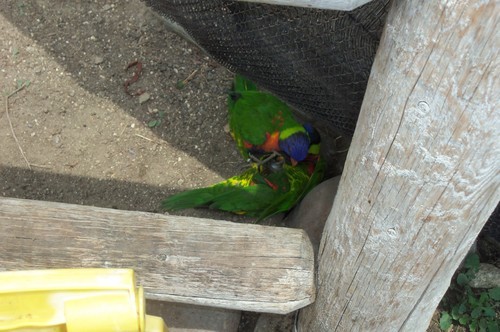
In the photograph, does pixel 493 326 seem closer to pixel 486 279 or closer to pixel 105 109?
pixel 486 279

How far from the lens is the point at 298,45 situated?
1.75 meters

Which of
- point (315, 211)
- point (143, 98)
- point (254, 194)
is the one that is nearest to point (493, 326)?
point (315, 211)

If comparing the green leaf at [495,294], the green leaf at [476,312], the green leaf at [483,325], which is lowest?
the green leaf at [483,325]

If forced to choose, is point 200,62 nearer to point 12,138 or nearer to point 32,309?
point 12,138

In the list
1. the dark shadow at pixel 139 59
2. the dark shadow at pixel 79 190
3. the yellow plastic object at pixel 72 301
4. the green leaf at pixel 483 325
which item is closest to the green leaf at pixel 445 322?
the green leaf at pixel 483 325

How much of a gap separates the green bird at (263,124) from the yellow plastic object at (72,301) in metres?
1.89

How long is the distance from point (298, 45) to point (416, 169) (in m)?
0.68

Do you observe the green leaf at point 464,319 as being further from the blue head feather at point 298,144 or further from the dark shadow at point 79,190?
the dark shadow at point 79,190

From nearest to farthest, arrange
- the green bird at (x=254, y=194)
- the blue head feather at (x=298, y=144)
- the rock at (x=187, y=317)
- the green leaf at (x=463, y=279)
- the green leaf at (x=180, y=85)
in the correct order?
1. the rock at (x=187, y=317)
2. the green leaf at (x=463, y=279)
3. the green bird at (x=254, y=194)
4. the blue head feather at (x=298, y=144)
5. the green leaf at (x=180, y=85)

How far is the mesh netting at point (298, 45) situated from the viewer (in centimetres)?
155

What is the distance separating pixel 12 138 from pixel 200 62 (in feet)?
3.70

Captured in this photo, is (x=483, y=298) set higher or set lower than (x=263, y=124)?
lower

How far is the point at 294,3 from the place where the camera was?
0.94 m

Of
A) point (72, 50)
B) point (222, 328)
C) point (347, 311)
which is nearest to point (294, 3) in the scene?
point (347, 311)
